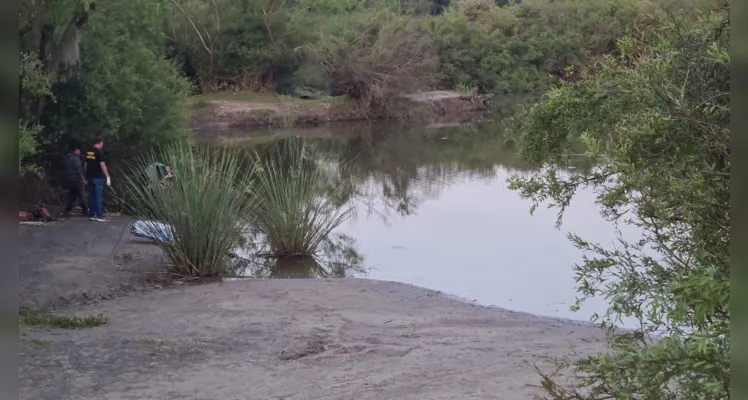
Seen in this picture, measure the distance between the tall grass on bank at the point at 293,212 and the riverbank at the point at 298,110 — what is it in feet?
70.7

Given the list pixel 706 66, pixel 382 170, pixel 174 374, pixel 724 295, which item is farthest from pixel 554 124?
pixel 382 170

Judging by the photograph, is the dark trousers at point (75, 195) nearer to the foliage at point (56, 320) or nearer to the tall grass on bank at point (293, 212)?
the tall grass on bank at point (293, 212)

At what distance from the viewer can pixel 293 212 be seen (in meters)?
12.3

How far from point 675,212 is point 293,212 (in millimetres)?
9481

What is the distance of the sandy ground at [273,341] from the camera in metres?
6.14

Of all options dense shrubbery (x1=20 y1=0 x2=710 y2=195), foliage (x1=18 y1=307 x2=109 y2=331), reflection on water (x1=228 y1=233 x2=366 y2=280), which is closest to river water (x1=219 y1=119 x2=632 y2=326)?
reflection on water (x1=228 y1=233 x2=366 y2=280)

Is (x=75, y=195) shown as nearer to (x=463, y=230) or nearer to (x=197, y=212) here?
(x=197, y=212)

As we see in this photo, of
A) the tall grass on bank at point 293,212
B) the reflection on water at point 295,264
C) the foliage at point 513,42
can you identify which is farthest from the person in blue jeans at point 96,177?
the foliage at point 513,42

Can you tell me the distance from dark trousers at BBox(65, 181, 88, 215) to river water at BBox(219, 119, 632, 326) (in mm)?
4452

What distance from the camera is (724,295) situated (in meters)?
2.03

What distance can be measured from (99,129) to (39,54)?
183cm

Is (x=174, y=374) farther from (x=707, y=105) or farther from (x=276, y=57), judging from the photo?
(x=276, y=57)

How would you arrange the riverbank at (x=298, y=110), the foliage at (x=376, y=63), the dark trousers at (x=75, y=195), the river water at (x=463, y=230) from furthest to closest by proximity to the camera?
1. the foliage at (x=376, y=63)
2. the riverbank at (x=298, y=110)
3. the dark trousers at (x=75, y=195)
4. the river water at (x=463, y=230)

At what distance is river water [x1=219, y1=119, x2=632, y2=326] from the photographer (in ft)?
36.7
